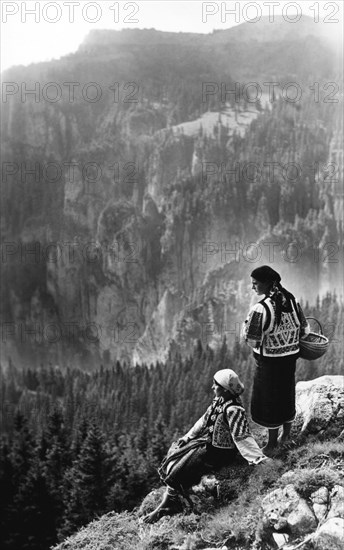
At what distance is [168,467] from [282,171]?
413ft

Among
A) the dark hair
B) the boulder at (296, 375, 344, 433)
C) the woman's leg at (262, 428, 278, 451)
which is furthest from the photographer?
the boulder at (296, 375, 344, 433)

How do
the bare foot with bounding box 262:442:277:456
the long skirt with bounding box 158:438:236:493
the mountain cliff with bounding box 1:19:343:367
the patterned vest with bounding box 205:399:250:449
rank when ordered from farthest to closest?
the mountain cliff with bounding box 1:19:343:367
the bare foot with bounding box 262:442:277:456
the long skirt with bounding box 158:438:236:493
the patterned vest with bounding box 205:399:250:449

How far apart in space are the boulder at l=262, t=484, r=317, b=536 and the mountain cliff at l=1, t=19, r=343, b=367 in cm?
9942

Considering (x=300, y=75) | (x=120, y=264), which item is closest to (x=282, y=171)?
(x=120, y=264)

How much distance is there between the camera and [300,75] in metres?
180

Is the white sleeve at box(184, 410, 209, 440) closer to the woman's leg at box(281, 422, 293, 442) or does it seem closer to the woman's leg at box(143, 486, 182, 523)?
the woman's leg at box(143, 486, 182, 523)

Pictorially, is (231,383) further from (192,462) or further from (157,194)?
(157,194)

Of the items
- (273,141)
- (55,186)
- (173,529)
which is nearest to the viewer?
(173,529)

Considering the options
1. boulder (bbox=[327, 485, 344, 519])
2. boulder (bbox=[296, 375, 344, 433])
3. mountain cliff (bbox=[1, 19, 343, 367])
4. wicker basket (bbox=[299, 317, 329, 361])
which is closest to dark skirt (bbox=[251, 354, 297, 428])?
wicker basket (bbox=[299, 317, 329, 361])

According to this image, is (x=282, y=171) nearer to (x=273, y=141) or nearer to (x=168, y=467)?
(x=273, y=141)

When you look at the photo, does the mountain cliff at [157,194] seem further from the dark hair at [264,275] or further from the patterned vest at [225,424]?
the patterned vest at [225,424]

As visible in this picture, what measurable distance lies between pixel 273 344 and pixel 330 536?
3.58 metres

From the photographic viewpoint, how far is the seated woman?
9938 mm

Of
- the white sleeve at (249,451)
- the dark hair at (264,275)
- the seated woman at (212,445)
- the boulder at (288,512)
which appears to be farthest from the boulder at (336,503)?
the dark hair at (264,275)
